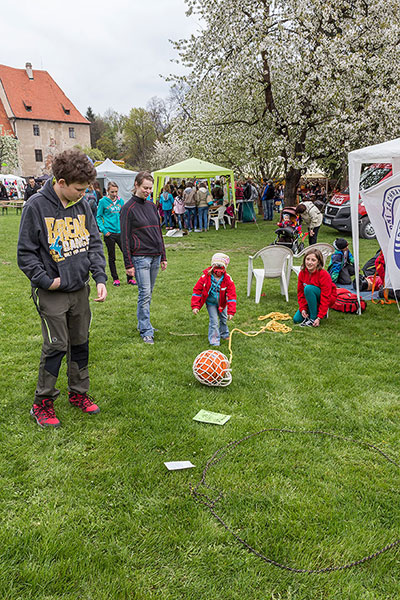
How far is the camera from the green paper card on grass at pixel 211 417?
351 cm

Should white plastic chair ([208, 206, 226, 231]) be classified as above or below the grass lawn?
above

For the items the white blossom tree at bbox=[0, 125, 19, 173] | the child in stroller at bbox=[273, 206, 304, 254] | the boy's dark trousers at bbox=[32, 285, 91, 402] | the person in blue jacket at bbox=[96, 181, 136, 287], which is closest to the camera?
the boy's dark trousers at bbox=[32, 285, 91, 402]

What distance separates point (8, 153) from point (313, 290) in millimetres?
53088

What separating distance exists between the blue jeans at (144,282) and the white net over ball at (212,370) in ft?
4.56

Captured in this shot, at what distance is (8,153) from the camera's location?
164ft

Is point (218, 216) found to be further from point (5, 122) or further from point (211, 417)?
point (5, 122)

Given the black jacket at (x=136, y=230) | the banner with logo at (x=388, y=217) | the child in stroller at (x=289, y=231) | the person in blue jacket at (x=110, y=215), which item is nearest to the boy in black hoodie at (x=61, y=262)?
the black jacket at (x=136, y=230)

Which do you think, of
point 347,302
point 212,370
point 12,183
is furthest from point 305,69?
point 12,183

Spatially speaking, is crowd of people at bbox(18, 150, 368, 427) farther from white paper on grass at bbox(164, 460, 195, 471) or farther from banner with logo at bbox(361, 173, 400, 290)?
banner with logo at bbox(361, 173, 400, 290)

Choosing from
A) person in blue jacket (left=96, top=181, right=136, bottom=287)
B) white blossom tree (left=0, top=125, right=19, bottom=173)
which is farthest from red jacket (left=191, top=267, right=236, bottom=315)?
white blossom tree (left=0, top=125, right=19, bottom=173)

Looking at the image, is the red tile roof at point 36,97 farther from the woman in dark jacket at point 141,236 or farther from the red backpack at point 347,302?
the red backpack at point 347,302

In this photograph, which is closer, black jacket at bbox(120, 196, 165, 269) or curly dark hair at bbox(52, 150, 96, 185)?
curly dark hair at bbox(52, 150, 96, 185)

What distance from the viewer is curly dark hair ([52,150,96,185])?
2.89m

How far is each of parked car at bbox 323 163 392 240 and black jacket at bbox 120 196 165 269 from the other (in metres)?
10.8
